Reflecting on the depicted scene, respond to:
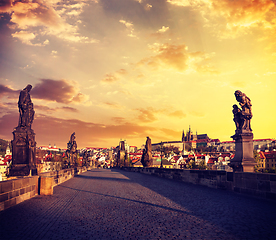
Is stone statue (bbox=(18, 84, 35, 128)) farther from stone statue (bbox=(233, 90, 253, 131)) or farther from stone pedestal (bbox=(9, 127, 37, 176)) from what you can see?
stone statue (bbox=(233, 90, 253, 131))

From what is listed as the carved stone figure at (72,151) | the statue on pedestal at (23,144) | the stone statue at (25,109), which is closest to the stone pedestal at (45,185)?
the statue on pedestal at (23,144)

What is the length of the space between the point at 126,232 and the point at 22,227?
2.14 m

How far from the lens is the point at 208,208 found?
279 inches

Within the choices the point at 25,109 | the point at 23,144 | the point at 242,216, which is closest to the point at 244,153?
the point at 242,216

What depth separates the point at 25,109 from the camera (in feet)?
40.9

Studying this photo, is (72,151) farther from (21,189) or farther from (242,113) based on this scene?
(242,113)

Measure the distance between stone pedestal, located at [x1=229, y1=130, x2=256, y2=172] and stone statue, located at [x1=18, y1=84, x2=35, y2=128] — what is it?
396 inches

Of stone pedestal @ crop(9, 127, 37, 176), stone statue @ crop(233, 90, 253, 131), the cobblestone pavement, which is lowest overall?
the cobblestone pavement

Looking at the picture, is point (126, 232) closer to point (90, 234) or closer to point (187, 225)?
point (90, 234)

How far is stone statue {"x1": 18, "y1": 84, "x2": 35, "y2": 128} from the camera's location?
12398 millimetres

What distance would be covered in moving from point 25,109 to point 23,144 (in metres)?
1.76

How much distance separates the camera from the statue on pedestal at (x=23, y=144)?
12.1m

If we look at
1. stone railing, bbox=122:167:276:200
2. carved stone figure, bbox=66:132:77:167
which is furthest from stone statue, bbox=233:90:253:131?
carved stone figure, bbox=66:132:77:167

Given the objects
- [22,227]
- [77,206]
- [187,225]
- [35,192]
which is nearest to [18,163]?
[35,192]
